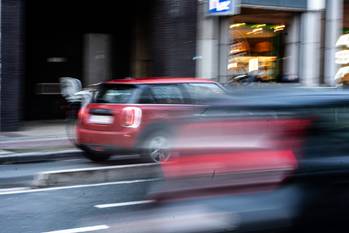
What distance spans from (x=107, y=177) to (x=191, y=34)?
29.1 feet

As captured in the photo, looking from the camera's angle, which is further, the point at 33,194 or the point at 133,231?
the point at 33,194

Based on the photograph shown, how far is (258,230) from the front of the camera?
3842 millimetres

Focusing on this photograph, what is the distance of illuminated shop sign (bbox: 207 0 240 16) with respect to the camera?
671 inches

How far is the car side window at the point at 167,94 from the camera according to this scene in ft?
36.2

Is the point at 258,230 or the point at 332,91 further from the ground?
the point at 332,91

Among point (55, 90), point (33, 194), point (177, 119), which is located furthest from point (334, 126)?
point (55, 90)

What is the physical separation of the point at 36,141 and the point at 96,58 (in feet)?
19.6

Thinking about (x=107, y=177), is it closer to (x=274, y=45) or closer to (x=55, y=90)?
(x=55, y=90)

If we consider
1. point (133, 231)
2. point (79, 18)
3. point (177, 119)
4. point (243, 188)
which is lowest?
point (133, 231)

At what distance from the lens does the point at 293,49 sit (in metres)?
19.8

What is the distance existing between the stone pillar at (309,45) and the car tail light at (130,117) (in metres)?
9.85

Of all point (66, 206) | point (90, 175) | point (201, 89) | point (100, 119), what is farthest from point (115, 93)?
point (66, 206)

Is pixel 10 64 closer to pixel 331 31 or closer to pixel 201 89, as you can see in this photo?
pixel 201 89

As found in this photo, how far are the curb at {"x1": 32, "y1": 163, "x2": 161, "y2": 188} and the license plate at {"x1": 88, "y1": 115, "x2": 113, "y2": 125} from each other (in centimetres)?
106
